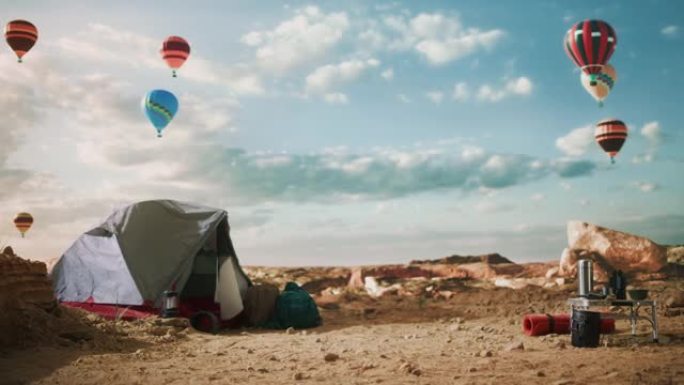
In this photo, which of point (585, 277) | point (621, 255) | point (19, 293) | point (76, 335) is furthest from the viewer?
point (621, 255)

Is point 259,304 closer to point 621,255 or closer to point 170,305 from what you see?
point 170,305

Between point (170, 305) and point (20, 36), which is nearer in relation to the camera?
point (170, 305)

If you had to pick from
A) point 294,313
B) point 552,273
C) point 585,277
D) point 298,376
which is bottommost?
point 298,376

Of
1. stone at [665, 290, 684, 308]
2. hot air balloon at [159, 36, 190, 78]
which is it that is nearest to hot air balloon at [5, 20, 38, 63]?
hot air balloon at [159, 36, 190, 78]

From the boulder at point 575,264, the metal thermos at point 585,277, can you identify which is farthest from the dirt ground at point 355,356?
the boulder at point 575,264

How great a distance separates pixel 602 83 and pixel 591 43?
3405 millimetres

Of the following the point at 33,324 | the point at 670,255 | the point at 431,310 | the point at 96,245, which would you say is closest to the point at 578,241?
the point at 670,255

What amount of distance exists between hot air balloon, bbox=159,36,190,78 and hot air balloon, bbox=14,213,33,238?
55.4 feet

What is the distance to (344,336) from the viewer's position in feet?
34.4

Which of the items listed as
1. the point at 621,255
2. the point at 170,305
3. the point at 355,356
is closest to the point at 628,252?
the point at 621,255

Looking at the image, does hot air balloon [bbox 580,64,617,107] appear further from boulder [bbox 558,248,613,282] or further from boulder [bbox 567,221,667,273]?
boulder [bbox 558,248,613,282]

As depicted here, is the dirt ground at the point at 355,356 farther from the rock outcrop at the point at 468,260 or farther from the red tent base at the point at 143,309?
the rock outcrop at the point at 468,260

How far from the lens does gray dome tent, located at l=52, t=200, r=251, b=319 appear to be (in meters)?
12.4

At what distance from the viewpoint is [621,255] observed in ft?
62.9
